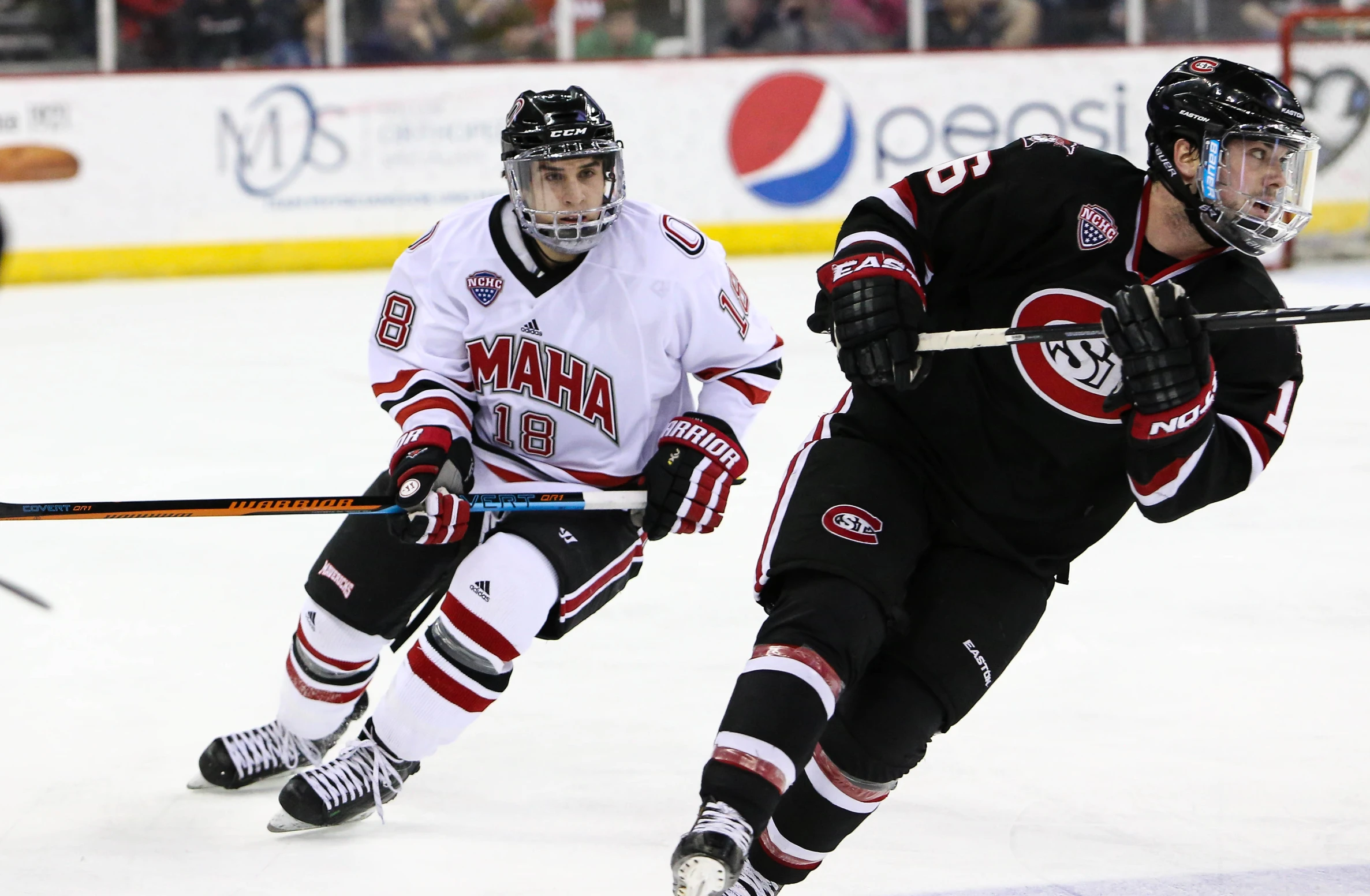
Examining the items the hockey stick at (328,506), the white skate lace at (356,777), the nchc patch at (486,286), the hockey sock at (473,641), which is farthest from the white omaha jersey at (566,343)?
the white skate lace at (356,777)

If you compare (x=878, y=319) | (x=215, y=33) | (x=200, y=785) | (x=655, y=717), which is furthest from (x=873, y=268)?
(x=215, y=33)

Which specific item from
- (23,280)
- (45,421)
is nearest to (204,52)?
(23,280)

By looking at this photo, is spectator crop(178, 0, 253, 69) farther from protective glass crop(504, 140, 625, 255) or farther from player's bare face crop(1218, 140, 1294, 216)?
player's bare face crop(1218, 140, 1294, 216)

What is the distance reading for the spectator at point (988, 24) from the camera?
8773mm

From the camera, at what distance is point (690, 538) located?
3.94 metres

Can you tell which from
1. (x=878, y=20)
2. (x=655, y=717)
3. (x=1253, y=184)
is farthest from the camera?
(x=878, y=20)

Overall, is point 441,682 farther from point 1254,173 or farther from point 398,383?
point 1254,173

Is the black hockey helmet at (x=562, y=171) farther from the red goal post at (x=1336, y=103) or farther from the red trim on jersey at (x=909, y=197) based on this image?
the red goal post at (x=1336, y=103)

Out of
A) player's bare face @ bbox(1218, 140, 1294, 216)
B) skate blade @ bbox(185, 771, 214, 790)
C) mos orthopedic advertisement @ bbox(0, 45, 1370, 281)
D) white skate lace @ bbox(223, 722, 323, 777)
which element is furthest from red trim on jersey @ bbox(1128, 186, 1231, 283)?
mos orthopedic advertisement @ bbox(0, 45, 1370, 281)

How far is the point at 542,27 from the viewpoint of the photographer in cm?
863

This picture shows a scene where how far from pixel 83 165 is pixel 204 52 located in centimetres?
78

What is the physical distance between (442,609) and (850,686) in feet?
2.03

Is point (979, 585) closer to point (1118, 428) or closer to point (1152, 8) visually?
point (1118, 428)

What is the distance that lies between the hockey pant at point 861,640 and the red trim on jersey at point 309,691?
2.49ft
